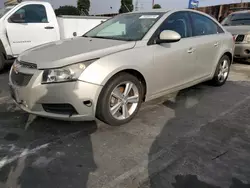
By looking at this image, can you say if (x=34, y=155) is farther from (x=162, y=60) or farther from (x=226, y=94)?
(x=226, y=94)

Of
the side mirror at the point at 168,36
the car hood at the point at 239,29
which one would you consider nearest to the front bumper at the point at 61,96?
the side mirror at the point at 168,36

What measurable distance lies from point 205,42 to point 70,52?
2.53 m

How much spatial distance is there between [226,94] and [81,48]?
3.06 m

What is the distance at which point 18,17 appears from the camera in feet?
20.6

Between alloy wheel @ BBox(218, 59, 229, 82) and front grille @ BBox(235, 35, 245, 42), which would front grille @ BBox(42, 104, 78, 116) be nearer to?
alloy wheel @ BBox(218, 59, 229, 82)

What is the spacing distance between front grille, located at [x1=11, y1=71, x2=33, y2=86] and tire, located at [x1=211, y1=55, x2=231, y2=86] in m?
3.61

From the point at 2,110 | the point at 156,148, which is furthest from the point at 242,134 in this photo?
the point at 2,110

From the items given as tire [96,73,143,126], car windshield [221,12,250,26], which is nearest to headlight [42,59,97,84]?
tire [96,73,143,126]

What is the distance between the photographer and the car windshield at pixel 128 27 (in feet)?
11.8

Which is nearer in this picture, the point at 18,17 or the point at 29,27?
the point at 18,17

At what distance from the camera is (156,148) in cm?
278

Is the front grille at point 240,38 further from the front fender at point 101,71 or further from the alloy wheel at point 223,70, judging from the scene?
the front fender at point 101,71

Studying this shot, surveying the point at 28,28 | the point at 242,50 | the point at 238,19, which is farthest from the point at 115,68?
the point at 238,19

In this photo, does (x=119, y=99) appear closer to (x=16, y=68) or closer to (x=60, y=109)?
(x=60, y=109)
